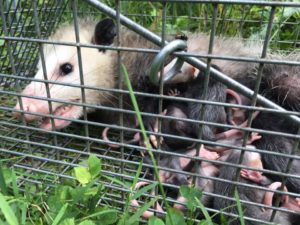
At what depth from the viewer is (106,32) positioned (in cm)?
166

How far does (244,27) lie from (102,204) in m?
1.96

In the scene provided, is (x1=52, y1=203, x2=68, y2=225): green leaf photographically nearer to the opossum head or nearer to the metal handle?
the metal handle

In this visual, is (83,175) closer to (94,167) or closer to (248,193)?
(94,167)

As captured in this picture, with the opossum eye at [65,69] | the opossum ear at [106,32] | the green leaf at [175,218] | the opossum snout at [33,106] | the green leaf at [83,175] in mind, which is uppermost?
the opossum ear at [106,32]

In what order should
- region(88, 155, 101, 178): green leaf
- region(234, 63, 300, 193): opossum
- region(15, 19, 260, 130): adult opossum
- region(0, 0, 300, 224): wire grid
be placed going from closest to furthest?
1. region(0, 0, 300, 224): wire grid
2. region(88, 155, 101, 178): green leaf
3. region(234, 63, 300, 193): opossum
4. region(15, 19, 260, 130): adult opossum

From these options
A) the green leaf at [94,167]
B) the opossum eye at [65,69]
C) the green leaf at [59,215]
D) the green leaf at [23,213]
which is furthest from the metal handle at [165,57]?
the opossum eye at [65,69]

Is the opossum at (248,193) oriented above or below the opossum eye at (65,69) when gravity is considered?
below

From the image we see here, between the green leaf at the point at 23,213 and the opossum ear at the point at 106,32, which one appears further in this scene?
the opossum ear at the point at 106,32

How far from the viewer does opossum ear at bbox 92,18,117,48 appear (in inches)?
64.2

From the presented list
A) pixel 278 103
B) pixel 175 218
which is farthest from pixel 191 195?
pixel 278 103

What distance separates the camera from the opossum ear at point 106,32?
1.63 m

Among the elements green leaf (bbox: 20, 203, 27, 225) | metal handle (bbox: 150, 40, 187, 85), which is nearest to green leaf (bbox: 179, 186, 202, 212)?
metal handle (bbox: 150, 40, 187, 85)

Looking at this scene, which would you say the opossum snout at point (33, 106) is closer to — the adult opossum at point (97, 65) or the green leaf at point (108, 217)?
the adult opossum at point (97, 65)

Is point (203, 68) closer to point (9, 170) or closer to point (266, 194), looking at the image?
point (266, 194)
